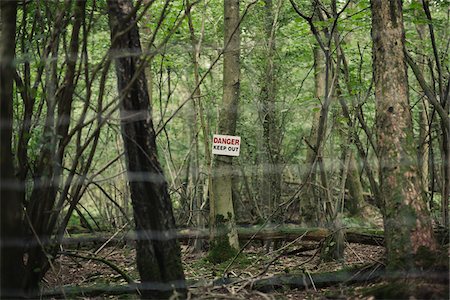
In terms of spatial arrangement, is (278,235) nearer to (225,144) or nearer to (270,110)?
(225,144)

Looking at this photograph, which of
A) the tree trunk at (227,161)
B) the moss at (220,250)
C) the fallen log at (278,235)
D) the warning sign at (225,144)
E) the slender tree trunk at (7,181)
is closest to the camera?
the slender tree trunk at (7,181)

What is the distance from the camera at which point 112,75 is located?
20.7ft

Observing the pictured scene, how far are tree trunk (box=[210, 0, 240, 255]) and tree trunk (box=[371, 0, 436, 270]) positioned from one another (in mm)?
2151

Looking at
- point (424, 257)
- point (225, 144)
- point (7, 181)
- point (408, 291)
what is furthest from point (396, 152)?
point (225, 144)

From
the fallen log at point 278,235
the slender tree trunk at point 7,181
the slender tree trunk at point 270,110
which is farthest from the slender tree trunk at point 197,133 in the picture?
the slender tree trunk at point 7,181

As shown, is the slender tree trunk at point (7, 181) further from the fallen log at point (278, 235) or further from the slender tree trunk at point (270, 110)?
the slender tree trunk at point (270, 110)

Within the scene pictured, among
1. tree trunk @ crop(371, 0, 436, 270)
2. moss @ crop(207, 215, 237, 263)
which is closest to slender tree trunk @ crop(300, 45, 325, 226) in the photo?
moss @ crop(207, 215, 237, 263)

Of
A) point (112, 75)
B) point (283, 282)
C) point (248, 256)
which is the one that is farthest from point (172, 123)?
point (283, 282)

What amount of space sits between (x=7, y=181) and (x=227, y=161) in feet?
9.91

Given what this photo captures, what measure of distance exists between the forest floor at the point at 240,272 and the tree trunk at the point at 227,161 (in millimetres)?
313

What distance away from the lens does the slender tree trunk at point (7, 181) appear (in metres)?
2.17

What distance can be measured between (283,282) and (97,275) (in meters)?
1.49

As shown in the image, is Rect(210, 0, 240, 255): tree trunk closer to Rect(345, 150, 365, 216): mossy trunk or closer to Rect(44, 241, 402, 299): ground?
Rect(44, 241, 402, 299): ground

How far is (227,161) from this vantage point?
504 centimetres
